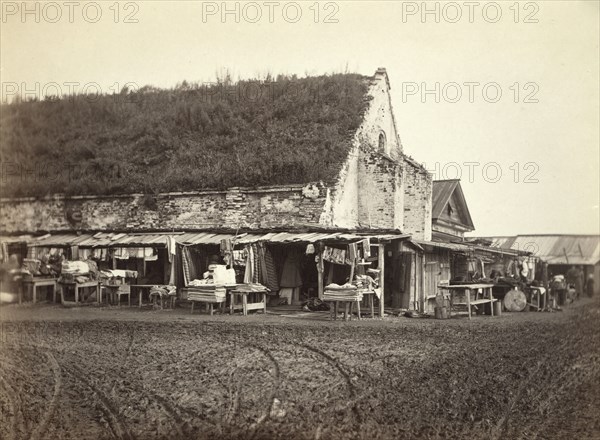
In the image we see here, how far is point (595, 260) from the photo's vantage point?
73.7 ft

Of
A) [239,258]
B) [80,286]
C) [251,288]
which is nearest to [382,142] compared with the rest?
[239,258]

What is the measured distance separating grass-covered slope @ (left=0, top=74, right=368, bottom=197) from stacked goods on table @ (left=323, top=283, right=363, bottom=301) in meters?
5.53

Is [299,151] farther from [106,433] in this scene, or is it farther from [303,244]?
[106,433]

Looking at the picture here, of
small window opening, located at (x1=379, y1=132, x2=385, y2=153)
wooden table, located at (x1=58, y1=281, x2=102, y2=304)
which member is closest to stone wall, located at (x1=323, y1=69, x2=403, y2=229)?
small window opening, located at (x1=379, y1=132, x2=385, y2=153)

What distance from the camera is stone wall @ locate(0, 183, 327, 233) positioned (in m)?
18.8

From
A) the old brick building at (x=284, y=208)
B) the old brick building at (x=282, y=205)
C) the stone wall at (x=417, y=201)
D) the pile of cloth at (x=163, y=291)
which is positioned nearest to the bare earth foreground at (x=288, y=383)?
the pile of cloth at (x=163, y=291)

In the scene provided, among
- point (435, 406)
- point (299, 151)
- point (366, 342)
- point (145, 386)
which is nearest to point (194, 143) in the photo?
point (299, 151)

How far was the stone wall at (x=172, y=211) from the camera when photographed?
18812mm

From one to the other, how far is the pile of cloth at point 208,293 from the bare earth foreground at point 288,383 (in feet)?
8.60

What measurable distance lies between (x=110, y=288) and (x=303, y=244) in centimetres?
594

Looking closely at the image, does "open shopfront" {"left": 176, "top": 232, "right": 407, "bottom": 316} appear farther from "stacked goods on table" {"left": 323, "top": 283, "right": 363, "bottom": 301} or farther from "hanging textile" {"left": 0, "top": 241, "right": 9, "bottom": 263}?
"hanging textile" {"left": 0, "top": 241, "right": 9, "bottom": 263}

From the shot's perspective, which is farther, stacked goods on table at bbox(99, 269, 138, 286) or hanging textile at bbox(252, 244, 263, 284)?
stacked goods on table at bbox(99, 269, 138, 286)

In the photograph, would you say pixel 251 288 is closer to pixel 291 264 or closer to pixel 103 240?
pixel 291 264

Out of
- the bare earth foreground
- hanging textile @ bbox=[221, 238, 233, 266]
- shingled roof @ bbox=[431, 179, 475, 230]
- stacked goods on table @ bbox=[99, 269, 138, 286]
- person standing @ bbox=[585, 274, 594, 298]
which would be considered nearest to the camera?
the bare earth foreground
